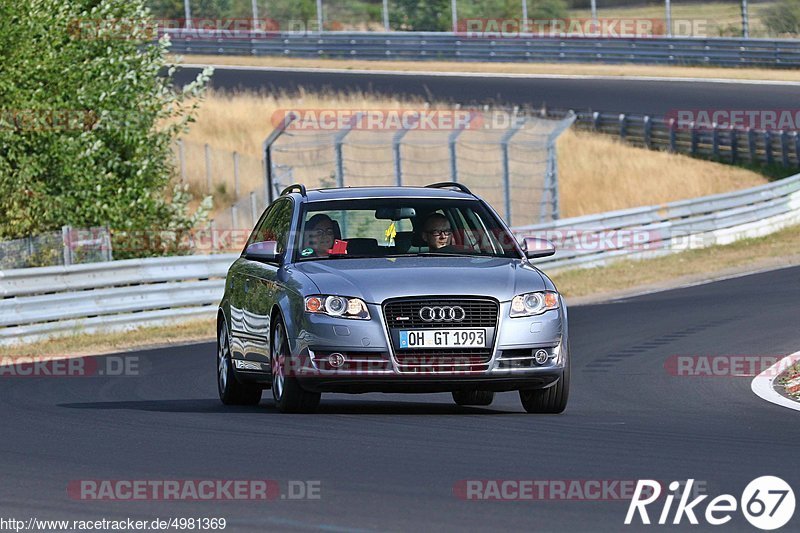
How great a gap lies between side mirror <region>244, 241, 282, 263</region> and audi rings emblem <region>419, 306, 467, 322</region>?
4.75 ft

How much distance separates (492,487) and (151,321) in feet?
50.7

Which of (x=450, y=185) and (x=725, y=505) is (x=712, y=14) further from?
(x=725, y=505)

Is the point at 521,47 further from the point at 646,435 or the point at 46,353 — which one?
the point at 646,435

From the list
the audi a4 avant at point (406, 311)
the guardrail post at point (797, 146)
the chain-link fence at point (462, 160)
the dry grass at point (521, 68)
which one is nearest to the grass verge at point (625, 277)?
the chain-link fence at point (462, 160)

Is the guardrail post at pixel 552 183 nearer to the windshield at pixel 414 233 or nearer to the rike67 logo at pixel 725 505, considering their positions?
the windshield at pixel 414 233

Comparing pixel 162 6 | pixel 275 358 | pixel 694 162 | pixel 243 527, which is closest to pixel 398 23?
pixel 162 6

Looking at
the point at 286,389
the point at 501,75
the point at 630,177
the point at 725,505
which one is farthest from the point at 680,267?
the point at 501,75

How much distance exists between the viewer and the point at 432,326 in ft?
33.9

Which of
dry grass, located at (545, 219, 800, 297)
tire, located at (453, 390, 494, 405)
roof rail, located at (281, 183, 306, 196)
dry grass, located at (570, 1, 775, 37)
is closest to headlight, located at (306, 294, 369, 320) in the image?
roof rail, located at (281, 183, 306, 196)

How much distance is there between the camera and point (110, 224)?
24984 millimetres

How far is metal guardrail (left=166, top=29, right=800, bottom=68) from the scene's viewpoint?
2000 inches

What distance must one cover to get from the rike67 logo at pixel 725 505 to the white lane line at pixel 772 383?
400cm

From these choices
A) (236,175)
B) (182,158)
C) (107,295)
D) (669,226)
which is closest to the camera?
(107,295)

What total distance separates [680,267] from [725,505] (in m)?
21.5
